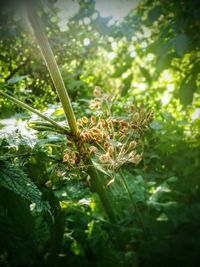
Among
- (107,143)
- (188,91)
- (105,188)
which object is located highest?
(188,91)

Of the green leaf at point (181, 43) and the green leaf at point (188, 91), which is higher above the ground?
the green leaf at point (181, 43)

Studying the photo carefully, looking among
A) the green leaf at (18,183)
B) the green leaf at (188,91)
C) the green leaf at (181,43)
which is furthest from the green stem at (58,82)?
the green leaf at (188,91)

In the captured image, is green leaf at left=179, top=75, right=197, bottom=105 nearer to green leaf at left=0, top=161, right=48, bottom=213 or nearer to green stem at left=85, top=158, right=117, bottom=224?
green stem at left=85, top=158, right=117, bottom=224

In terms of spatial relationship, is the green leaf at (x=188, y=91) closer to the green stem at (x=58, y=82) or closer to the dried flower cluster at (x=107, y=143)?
the dried flower cluster at (x=107, y=143)

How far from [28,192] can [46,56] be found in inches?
20.7

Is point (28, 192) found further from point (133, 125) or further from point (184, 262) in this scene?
point (184, 262)

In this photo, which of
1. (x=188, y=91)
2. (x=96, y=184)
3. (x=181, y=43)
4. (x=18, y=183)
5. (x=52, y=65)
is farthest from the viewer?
(x=188, y=91)

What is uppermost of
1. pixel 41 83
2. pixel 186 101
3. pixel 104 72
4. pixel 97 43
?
pixel 104 72

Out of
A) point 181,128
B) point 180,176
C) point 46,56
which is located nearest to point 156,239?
point 46,56

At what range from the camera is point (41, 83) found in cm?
465

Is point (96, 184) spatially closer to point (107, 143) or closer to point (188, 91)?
point (107, 143)

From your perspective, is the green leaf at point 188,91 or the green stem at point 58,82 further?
the green leaf at point 188,91

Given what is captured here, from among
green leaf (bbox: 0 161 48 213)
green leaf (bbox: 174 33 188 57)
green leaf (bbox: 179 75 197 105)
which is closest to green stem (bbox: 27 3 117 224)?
green leaf (bbox: 0 161 48 213)

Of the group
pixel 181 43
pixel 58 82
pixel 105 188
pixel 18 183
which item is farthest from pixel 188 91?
pixel 18 183
